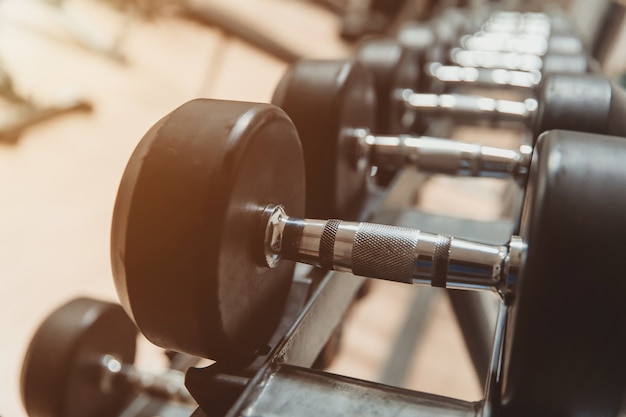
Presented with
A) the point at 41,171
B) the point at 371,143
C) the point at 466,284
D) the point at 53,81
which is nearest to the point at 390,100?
the point at 371,143

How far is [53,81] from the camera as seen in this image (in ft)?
7.89

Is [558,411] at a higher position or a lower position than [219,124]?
lower

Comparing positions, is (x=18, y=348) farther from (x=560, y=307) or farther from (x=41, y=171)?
(x=560, y=307)

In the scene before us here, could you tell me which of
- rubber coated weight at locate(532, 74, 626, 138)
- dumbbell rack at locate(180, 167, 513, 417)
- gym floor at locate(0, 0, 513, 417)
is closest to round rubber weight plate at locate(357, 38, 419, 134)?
rubber coated weight at locate(532, 74, 626, 138)

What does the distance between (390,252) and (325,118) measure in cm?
21

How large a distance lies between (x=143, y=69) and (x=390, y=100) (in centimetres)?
201

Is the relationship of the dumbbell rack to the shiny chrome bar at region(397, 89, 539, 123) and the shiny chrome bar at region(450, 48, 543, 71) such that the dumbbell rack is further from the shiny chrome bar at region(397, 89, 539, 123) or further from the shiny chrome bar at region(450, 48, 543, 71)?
the shiny chrome bar at region(450, 48, 543, 71)

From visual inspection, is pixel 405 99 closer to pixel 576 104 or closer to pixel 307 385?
pixel 576 104

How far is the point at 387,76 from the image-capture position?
934 mm

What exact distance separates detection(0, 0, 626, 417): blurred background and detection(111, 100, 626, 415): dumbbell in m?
0.77

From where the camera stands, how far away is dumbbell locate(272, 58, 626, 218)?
1.99 ft

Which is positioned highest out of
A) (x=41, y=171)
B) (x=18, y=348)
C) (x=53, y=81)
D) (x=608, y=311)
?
(x=608, y=311)

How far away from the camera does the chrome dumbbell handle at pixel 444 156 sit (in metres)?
0.69

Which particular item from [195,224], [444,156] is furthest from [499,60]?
[195,224]
